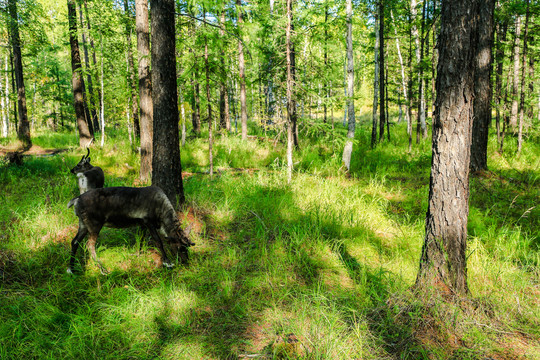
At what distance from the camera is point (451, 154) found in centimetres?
309

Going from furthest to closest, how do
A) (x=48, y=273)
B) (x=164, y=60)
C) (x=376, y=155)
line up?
(x=376, y=155)
(x=164, y=60)
(x=48, y=273)

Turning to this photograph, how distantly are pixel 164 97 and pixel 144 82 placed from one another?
294cm

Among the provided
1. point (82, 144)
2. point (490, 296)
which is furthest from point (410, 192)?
point (82, 144)

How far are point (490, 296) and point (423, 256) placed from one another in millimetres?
871

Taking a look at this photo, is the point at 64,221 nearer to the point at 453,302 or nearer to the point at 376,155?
the point at 453,302

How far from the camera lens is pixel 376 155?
474 inches

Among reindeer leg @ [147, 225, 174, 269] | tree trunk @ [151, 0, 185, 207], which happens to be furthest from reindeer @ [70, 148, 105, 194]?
reindeer leg @ [147, 225, 174, 269]

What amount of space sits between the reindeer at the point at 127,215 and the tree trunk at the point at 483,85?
29.1 feet

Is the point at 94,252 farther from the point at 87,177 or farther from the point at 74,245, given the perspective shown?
the point at 87,177

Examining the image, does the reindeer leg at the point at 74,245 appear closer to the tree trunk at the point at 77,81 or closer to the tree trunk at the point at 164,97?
the tree trunk at the point at 164,97

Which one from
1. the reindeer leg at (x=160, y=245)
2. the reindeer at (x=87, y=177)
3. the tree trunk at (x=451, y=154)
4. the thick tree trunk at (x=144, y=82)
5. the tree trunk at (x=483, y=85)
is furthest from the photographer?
the tree trunk at (x=483, y=85)

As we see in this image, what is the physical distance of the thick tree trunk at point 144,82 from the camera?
720 centimetres

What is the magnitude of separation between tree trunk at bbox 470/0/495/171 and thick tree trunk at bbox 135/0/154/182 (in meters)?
9.54

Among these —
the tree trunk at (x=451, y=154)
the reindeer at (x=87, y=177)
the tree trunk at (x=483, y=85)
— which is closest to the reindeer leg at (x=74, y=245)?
the reindeer at (x=87, y=177)
